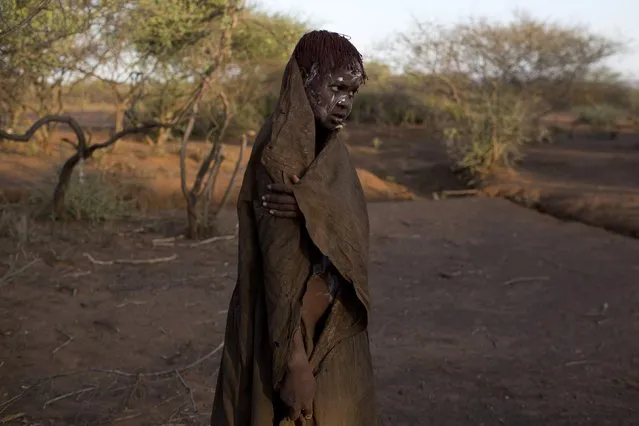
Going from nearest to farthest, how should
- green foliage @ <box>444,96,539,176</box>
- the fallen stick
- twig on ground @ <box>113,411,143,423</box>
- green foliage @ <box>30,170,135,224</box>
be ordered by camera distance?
twig on ground @ <box>113,411,143,423</box> → green foliage @ <box>30,170,135,224</box> → the fallen stick → green foliage @ <box>444,96,539,176</box>

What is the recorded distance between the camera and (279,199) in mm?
1644

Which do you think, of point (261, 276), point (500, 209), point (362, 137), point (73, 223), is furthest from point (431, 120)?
point (261, 276)

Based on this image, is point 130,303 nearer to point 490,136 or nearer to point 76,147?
point 76,147

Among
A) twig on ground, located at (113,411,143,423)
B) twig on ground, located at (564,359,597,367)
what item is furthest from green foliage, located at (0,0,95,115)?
twig on ground, located at (564,359,597,367)

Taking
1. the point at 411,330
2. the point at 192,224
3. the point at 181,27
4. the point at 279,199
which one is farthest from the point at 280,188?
the point at 181,27

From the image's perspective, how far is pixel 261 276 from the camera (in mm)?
1755

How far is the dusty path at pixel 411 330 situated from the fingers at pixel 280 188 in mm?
2246

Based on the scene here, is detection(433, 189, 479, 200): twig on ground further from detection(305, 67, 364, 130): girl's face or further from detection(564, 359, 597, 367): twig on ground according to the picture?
detection(305, 67, 364, 130): girl's face

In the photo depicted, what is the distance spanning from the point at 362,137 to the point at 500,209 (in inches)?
392

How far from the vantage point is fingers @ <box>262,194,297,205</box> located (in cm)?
163

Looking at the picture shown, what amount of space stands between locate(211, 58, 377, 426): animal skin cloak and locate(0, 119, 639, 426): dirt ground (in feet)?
6.21

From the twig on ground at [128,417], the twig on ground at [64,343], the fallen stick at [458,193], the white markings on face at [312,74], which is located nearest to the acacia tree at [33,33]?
the twig on ground at [64,343]

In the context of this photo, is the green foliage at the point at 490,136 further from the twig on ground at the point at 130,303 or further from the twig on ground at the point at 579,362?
the twig on ground at the point at 579,362

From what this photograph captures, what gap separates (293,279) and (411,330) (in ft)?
12.4
